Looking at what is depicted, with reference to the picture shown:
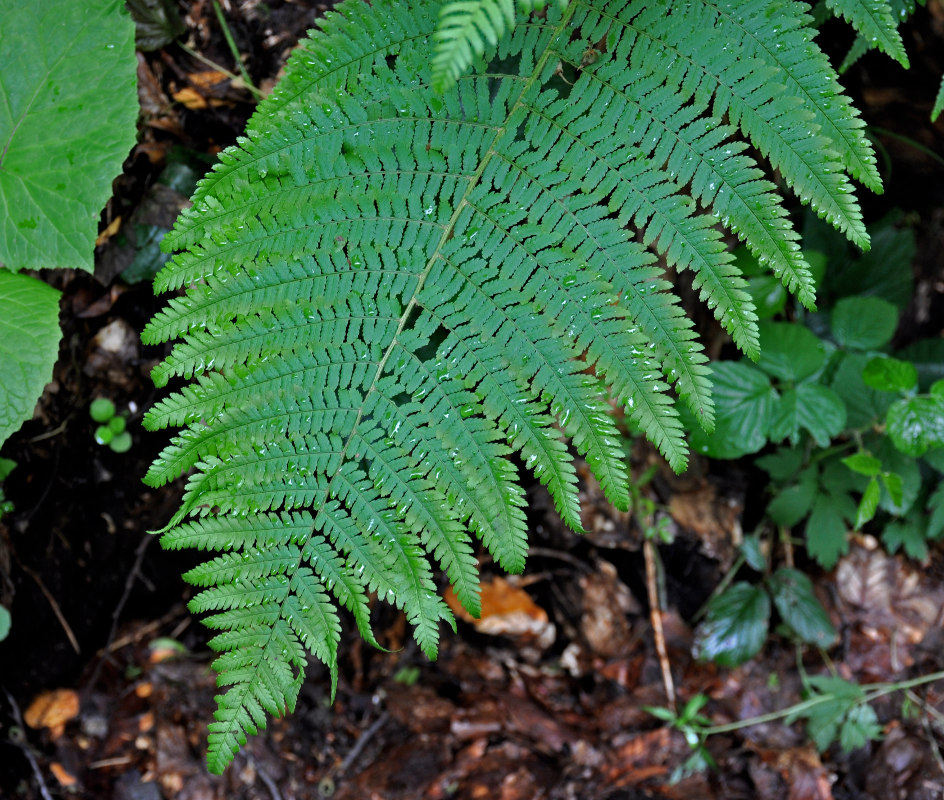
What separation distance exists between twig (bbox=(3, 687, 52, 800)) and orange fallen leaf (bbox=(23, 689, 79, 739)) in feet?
0.11

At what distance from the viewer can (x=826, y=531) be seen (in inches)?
107

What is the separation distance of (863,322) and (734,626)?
4.36ft

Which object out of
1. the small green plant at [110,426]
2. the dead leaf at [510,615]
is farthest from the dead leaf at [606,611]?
the small green plant at [110,426]

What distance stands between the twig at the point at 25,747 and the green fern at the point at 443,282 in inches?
61.5

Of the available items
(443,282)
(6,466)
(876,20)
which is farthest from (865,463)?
(6,466)

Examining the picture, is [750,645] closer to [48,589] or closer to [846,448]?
[846,448]

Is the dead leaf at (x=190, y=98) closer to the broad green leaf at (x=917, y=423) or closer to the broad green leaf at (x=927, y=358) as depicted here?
the broad green leaf at (x=917, y=423)

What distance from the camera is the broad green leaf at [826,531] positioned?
272 cm

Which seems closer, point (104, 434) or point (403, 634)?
point (104, 434)

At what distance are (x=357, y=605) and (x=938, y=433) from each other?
6.48 feet

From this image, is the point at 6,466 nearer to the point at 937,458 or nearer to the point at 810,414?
the point at 810,414

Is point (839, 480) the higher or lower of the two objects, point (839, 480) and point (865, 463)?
the lower

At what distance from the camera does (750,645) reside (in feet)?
8.95

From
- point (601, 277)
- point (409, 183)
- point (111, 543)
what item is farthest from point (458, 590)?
point (111, 543)
